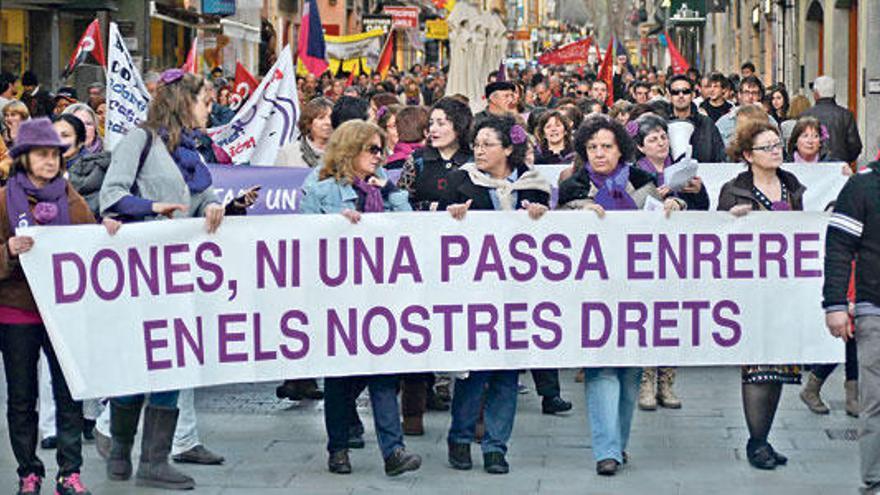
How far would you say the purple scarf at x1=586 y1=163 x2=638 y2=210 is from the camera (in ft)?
31.3

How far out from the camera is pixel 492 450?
9.23 meters

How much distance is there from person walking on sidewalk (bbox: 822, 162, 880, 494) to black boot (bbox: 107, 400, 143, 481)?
3250 millimetres

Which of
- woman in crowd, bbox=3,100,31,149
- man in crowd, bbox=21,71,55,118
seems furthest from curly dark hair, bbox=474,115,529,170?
man in crowd, bbox=21,71,55,118

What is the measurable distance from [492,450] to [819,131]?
4.14m

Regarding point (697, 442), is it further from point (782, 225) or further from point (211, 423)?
point (211, 423)

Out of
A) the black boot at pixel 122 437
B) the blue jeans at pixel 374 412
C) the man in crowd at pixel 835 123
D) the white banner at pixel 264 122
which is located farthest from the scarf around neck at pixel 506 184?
the man in crowd at pixel 835 123

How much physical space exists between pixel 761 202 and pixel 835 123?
8.16 metres

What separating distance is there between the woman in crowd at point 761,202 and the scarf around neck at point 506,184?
921mm

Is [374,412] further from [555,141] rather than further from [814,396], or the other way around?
[555,141]

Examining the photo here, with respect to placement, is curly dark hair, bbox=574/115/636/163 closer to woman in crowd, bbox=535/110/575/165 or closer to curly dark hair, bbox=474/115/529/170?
curly dark hair, bbox=474/115/529/170

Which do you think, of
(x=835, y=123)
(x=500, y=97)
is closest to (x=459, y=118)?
(x=500, y=97)

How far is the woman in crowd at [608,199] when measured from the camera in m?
9.16

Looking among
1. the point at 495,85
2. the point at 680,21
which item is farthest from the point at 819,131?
the point at 680,21

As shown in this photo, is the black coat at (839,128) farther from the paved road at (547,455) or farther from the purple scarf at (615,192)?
the purple scarf at (615,192)
